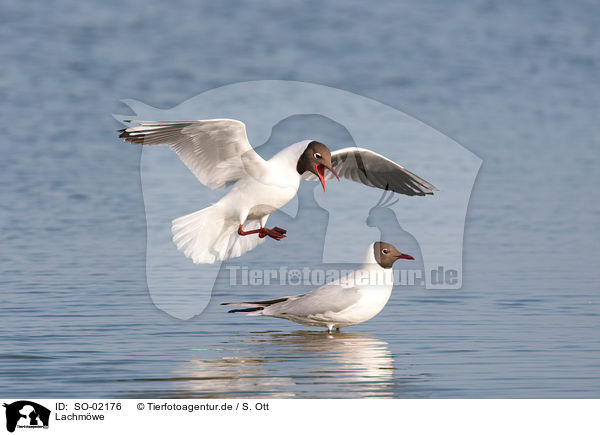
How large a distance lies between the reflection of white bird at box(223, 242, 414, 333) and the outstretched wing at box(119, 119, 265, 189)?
1394 millimetres

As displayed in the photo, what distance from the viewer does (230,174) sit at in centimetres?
1030

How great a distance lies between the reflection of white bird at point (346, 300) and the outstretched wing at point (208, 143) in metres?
1.39

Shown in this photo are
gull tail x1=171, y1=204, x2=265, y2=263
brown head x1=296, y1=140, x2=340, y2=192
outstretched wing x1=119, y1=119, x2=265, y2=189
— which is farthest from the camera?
→ gull tail x1=171, y1=204, x2=265, y2=263

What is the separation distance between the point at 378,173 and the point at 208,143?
231cm

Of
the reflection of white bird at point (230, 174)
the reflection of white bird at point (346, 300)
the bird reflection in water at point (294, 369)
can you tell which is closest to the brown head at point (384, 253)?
the reflection of white bird at point (346, 300)

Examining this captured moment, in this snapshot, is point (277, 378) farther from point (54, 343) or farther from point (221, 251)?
point (221, 251)

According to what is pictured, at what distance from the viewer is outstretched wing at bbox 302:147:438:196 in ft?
36.3

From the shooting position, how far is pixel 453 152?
1923 centimetres

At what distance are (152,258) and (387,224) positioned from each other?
160 inches
